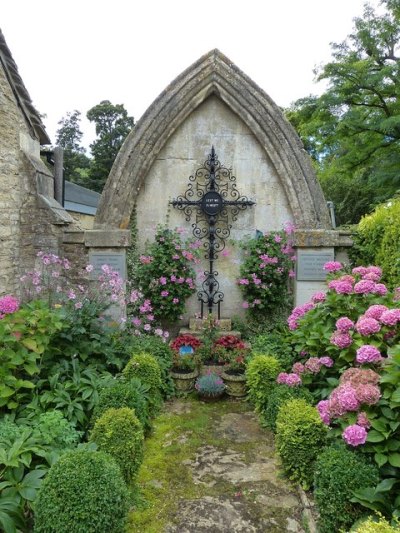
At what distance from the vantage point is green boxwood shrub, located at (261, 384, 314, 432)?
12.9 feet

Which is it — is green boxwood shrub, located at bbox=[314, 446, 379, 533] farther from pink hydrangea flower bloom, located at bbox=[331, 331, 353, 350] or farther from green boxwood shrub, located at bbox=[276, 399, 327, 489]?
pink hydrangea flower bloom, located at bbox=[331, 331, 353, 350]

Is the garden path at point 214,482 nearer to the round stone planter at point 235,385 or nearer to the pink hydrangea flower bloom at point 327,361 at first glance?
the round stone planter at point 235,385

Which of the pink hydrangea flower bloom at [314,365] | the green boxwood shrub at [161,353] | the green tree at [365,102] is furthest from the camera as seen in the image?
the green tree at [365,102]

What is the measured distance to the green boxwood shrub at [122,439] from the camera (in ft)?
10.2

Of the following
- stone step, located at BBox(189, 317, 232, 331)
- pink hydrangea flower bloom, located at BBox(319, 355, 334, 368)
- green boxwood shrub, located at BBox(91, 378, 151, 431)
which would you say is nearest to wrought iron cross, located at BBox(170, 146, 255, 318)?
stone step, located at BBox(189, 317, 232, 331)

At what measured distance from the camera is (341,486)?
260 cm

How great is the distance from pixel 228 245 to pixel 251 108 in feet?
7.48

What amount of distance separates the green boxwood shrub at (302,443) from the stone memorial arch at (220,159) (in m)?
3.20

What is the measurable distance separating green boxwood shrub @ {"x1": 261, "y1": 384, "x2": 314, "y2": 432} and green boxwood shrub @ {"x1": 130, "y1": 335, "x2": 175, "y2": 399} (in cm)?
155

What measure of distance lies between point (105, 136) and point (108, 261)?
3003 centimetres

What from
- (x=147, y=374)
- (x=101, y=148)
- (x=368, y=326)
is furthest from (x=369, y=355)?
(x=101, y=148)

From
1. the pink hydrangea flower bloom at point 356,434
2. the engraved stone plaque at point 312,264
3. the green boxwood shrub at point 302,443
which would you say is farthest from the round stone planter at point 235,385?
the pink hydrangea flower bloom at point 356,434

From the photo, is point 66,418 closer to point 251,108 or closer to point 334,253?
point 334,253

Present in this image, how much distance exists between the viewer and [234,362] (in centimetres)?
553
